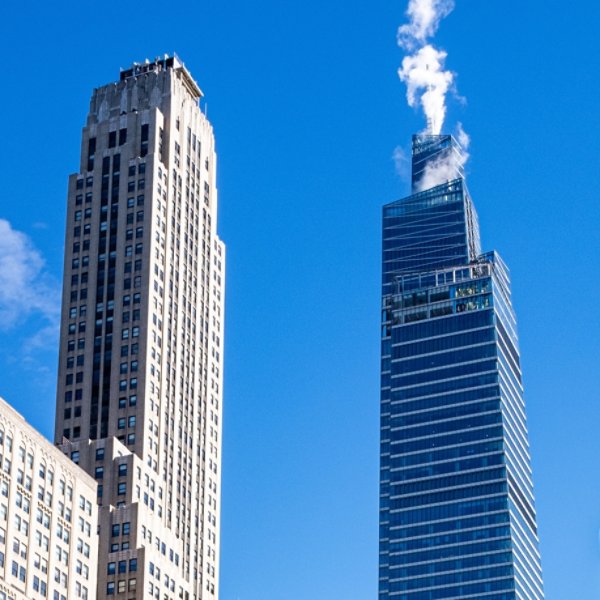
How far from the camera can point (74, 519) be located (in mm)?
193625

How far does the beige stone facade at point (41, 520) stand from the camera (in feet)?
583

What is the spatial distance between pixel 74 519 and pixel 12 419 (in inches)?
767

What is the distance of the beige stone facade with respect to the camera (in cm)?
17762

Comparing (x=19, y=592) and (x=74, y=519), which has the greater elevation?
(x=74, y=519)

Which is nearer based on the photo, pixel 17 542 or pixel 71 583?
pixel 17 542

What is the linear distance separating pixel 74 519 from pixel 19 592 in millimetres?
18582

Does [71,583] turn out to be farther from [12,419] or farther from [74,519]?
[12,419]

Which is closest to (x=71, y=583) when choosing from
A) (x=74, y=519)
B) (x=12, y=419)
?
(x=74, y=519)

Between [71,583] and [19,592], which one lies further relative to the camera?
[71,583]

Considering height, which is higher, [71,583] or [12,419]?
[12,419]

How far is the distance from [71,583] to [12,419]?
23.5 metres

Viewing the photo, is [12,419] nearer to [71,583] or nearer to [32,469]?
[32,469]

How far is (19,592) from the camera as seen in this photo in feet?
579

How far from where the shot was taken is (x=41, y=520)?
607 feet
